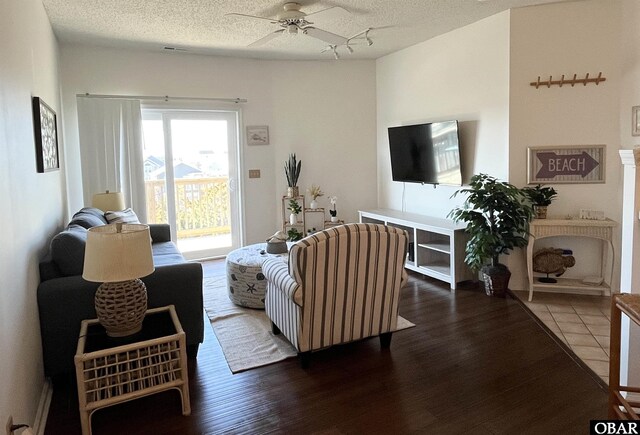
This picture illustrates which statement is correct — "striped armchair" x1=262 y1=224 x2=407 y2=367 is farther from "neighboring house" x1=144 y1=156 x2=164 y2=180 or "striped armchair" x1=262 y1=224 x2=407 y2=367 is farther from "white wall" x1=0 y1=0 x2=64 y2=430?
"neighboring house" x1=144 y1=156 x2=164 y2=180

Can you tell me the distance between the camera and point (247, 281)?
3998 mm

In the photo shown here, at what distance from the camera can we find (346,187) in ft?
21.4

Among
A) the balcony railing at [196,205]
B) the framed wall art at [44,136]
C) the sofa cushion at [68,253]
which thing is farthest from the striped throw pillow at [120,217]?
the sofa cushion at [68,253]

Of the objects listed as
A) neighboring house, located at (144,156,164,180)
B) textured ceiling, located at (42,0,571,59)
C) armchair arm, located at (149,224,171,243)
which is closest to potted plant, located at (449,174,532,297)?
textured ceiling, located at (42,0,571,59)

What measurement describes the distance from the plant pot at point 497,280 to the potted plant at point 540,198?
0.62 metres

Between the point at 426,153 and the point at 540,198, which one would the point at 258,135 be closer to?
the point at 426,153

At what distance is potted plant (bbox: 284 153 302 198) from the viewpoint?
6062mm

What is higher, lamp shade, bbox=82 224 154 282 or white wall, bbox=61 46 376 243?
white wall, bbox=61 46 376 243

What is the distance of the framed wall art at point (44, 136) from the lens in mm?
2895

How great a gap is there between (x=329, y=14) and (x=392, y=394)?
3.44 m

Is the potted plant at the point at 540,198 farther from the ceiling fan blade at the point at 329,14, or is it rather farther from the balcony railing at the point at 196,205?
the balcony railing at the point at 196,205

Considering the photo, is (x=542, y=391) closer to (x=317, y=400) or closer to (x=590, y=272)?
(x=317, y=400)

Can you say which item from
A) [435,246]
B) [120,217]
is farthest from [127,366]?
[435,246]

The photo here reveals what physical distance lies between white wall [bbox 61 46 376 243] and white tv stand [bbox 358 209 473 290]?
1.18 metres
